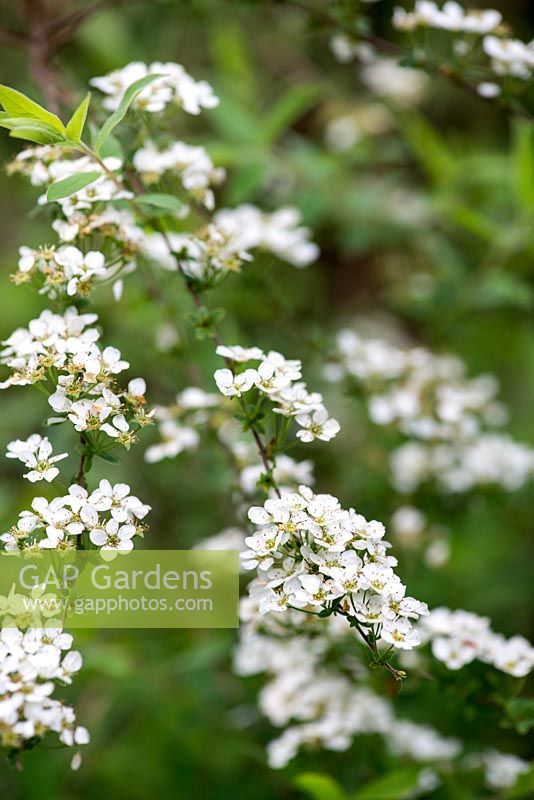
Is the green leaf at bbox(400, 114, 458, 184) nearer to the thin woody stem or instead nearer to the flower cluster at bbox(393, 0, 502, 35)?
the flower cluster at bbox(393, 0, 502, 35)

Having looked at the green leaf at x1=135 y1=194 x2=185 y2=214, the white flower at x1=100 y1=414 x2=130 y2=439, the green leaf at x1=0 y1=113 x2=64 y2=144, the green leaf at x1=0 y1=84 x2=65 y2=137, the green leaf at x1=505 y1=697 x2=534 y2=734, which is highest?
the green leaf at x1=0 y1=84 x2=65 y2=137

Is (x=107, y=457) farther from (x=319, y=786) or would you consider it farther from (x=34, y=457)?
(x=319, y=786)

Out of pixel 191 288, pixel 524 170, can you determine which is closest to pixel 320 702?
pixel 191 288

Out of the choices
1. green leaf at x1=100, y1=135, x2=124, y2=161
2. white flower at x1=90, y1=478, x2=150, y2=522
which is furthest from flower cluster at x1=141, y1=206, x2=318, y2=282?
white flower at x1=90, y1=478, x2=150, y2=522

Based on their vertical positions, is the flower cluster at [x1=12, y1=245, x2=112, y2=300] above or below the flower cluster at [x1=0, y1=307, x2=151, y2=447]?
above

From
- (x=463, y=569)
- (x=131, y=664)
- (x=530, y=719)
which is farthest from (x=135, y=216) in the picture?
(x=463, y=569)

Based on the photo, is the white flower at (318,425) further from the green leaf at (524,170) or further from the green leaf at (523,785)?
the green leaf at (524,170)

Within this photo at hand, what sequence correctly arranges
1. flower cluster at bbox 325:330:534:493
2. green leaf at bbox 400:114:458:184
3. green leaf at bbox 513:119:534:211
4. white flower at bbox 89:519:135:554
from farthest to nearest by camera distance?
green leaf at bbox 400:114:458:184 < green leaf at bbox 513:119:534:211 < flower cluster at bbox 325:330:534:493 < white flower at bbox 89:519:135:554
